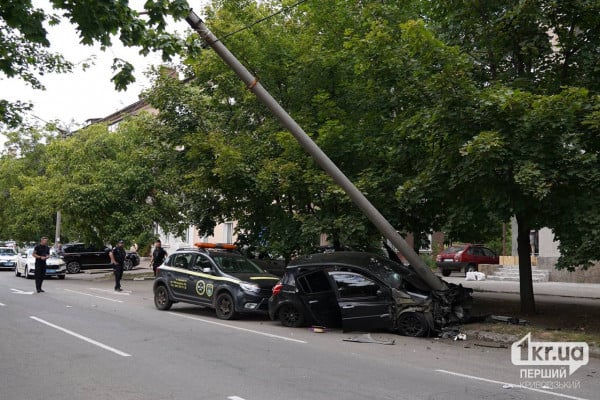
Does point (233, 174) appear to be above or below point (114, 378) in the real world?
above

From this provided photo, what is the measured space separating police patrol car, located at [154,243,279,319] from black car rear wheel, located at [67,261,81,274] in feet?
60.5

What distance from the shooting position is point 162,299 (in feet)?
48.1

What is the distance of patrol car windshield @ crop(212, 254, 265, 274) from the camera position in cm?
1376

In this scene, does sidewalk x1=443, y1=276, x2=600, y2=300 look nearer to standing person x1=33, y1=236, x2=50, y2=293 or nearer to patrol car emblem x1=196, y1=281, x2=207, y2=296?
patrol car emblem x1=196, y1=281, x2=207, y2=296

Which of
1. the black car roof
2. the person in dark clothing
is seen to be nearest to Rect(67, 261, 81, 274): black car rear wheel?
the person in dark clothing

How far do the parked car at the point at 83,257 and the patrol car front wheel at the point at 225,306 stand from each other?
19.5m

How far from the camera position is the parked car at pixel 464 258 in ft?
89.8

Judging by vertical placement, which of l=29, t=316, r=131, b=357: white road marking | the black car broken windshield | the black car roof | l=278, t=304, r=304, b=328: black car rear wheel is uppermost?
the black car roof

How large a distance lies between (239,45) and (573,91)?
9.81 metres

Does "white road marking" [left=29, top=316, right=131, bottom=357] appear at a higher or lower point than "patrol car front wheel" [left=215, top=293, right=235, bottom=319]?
lower

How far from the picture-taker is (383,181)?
12844 millimetres

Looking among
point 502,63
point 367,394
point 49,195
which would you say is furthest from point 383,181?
point 49,195

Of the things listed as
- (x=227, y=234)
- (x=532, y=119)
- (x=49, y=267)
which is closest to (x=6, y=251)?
(x=49, y=267)

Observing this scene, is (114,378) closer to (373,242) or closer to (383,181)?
(383,181)
